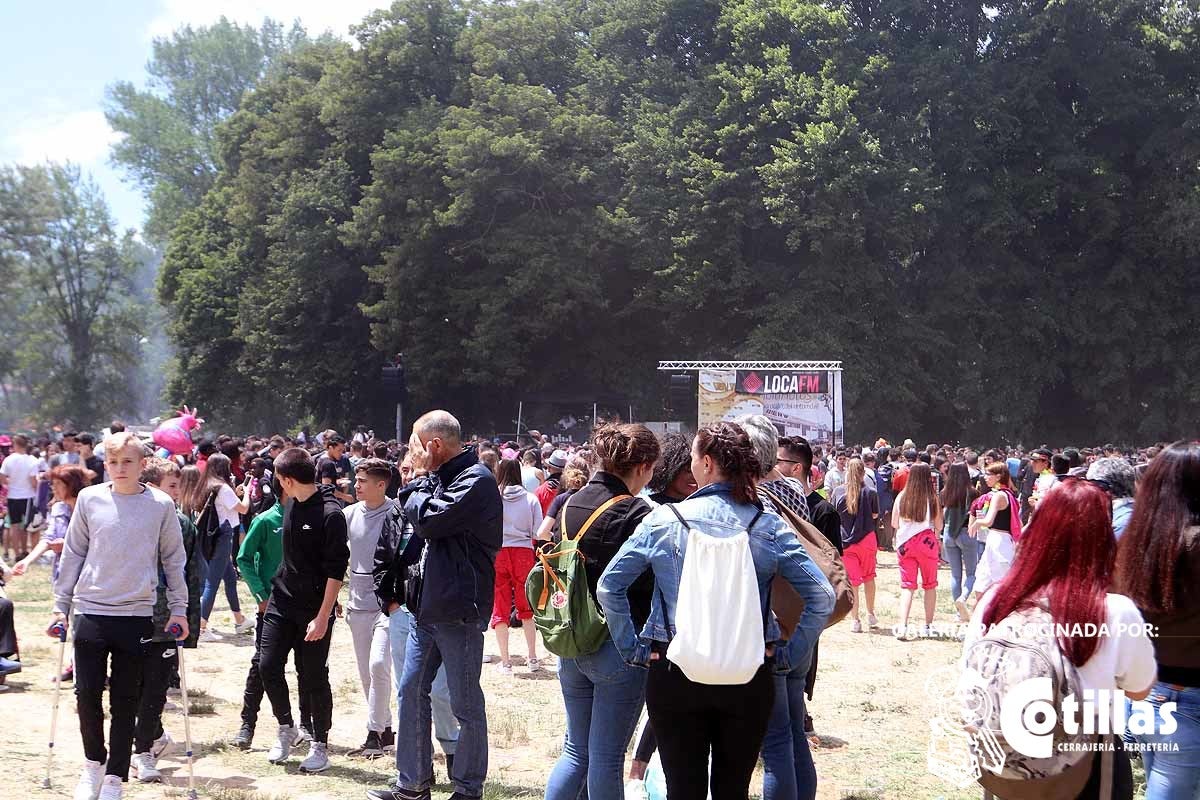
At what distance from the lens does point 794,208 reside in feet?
103

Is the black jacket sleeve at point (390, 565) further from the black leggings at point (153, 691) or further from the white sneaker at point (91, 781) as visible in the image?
the white sneaker at point (91, 781)

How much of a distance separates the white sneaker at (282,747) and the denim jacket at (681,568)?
354cm

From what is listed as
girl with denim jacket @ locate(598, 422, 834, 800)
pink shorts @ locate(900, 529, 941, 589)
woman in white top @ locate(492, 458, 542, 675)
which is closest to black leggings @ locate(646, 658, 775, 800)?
girl with denim jacket @ locate(598, 422, 834, 800)

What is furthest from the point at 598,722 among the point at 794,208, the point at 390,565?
the point at 794,208

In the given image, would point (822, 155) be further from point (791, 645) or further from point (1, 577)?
point (791, 645)

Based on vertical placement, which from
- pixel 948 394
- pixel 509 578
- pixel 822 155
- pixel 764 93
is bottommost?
pixel 509 578

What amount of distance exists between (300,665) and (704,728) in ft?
11.3

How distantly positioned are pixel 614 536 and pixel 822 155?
2791 cm

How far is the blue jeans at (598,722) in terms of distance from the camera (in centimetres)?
441

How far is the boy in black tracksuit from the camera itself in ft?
21.1

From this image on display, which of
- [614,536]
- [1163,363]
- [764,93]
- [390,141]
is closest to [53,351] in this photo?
[390,141]

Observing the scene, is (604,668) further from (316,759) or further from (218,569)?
A: (218,569)

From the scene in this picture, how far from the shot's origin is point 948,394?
34344mm

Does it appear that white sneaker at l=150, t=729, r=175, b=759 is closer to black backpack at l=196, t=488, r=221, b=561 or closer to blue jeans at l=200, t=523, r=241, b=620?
black backpack at l=196, t=488, r=221, b=561
